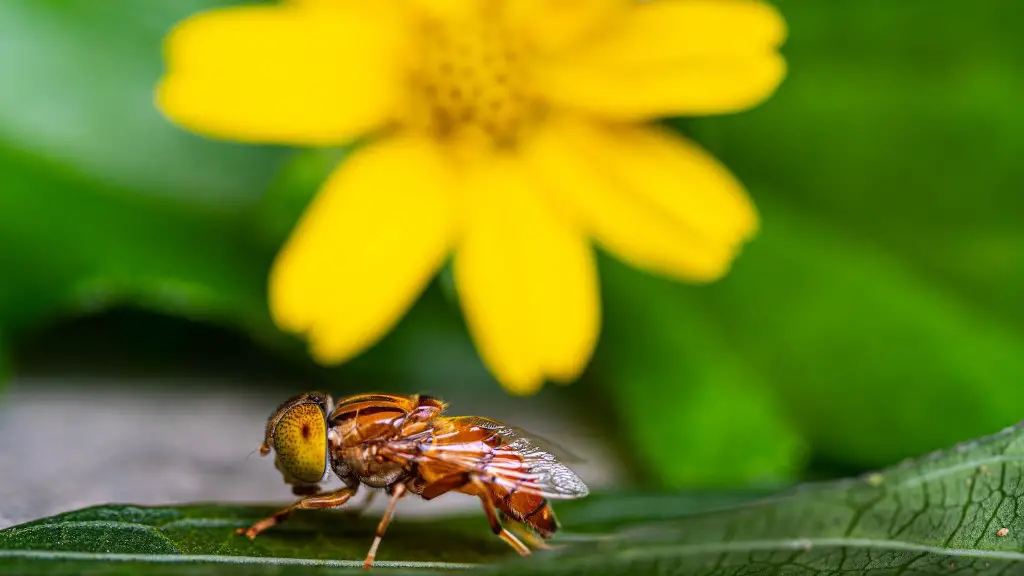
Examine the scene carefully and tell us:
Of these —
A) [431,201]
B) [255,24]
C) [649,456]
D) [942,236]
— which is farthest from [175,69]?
[942,236]

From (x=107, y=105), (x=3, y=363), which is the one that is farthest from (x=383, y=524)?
(x=107, y=105)

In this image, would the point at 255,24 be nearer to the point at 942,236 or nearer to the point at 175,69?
the point at 175,69

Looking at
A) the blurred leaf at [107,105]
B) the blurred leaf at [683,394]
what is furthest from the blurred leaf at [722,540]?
the blurred leaf at [107,105]

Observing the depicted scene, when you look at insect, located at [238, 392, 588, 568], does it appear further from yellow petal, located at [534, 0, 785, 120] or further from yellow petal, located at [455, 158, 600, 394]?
yellow petal, located at [534, 0, 785, 120]

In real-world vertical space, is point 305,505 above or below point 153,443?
below

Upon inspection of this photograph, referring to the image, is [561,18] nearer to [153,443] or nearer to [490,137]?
[490,137]
